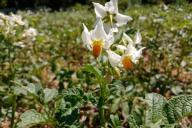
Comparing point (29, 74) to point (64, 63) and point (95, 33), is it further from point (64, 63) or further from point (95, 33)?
point (95, 33)

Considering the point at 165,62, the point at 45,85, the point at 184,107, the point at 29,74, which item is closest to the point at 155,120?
the point at 184,107

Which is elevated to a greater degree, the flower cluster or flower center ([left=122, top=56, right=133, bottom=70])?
the flower cluster

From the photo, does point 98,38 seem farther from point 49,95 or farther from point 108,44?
point 49,95

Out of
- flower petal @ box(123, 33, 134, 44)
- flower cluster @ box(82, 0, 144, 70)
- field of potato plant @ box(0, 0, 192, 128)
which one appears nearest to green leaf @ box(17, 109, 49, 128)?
field of potato plant @ box(0, 0, 192, 128)

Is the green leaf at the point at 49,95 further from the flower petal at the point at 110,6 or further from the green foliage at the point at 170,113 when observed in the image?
the green foliage at the point at 170,113

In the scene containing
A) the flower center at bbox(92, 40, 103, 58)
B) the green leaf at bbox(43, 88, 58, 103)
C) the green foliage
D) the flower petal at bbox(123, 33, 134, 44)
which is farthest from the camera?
the green leaf at bbox(43, 88, 58, 103)

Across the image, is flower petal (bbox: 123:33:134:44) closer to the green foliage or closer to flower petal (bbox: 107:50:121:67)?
flower petal (bbox: 107:50:121:67)

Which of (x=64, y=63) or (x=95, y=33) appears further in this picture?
(x=64, y=63)
